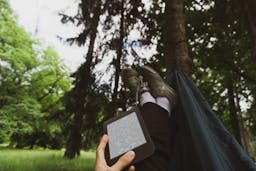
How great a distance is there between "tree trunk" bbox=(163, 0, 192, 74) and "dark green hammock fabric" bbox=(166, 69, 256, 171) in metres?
0.49

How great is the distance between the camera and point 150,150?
1062mm

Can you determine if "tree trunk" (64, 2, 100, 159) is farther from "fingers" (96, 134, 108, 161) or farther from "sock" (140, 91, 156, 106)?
"fingers" (96, 134, 108, 161)

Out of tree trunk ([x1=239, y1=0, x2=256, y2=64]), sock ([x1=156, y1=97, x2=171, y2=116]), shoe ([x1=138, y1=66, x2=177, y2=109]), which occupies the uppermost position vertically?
tree trunk ([x1=239, y1=0, x2=256, y2=64])

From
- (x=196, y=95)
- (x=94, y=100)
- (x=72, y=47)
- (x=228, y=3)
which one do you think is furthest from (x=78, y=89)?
(x=196, y=95)

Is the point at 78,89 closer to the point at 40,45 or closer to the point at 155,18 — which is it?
the point at 155,18

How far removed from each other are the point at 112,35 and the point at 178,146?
481cm

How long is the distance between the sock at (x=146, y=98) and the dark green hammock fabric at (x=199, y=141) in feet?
0.63

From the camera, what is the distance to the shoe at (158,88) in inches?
56.7

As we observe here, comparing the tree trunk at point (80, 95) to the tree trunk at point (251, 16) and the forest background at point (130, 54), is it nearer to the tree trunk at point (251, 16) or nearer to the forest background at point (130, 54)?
the forest background at point (130, 54)

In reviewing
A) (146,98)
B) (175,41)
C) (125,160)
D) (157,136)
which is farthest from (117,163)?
(175,41)

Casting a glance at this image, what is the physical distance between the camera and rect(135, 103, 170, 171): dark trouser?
1.06 meters

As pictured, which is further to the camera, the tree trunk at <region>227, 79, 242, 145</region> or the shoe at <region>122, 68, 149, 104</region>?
the tree trunk at <region>227, 79, 242, 145</region>

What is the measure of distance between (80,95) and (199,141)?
484 cm

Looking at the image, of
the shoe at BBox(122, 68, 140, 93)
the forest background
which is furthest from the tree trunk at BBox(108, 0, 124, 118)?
the shoe at BBox(122, 68, 140, 93)
